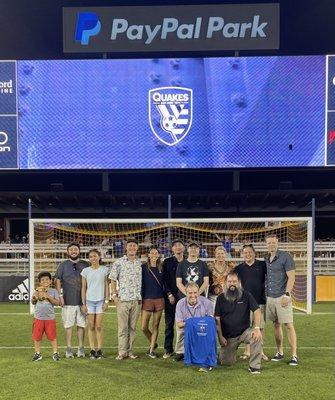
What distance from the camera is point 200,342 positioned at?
597cm

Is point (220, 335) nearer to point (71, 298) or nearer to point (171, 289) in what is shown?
point (171, 289)

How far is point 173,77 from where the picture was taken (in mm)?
19453

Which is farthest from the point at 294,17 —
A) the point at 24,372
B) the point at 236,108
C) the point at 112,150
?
the point at 24,372

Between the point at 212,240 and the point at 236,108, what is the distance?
6.82 m

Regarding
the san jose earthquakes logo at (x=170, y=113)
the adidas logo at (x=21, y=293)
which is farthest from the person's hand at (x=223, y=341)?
the san jose earthquakes logo at (x=170, y=113)

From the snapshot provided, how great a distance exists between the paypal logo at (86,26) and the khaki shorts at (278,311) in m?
18.7

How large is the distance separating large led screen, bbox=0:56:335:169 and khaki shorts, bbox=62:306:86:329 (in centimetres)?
1332

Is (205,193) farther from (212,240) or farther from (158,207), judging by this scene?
(212,240)

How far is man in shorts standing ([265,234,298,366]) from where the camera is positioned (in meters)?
6.29

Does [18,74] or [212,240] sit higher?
[18,74]

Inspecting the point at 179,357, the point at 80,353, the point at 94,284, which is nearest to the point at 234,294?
the point at 179,357

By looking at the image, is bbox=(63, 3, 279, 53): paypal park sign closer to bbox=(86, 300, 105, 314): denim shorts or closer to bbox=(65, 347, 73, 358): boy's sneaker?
bbox=(86, 300, 105, 314): denim shorts

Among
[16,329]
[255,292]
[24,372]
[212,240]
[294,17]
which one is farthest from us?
[294,17]

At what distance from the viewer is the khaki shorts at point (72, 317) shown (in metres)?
6.63
